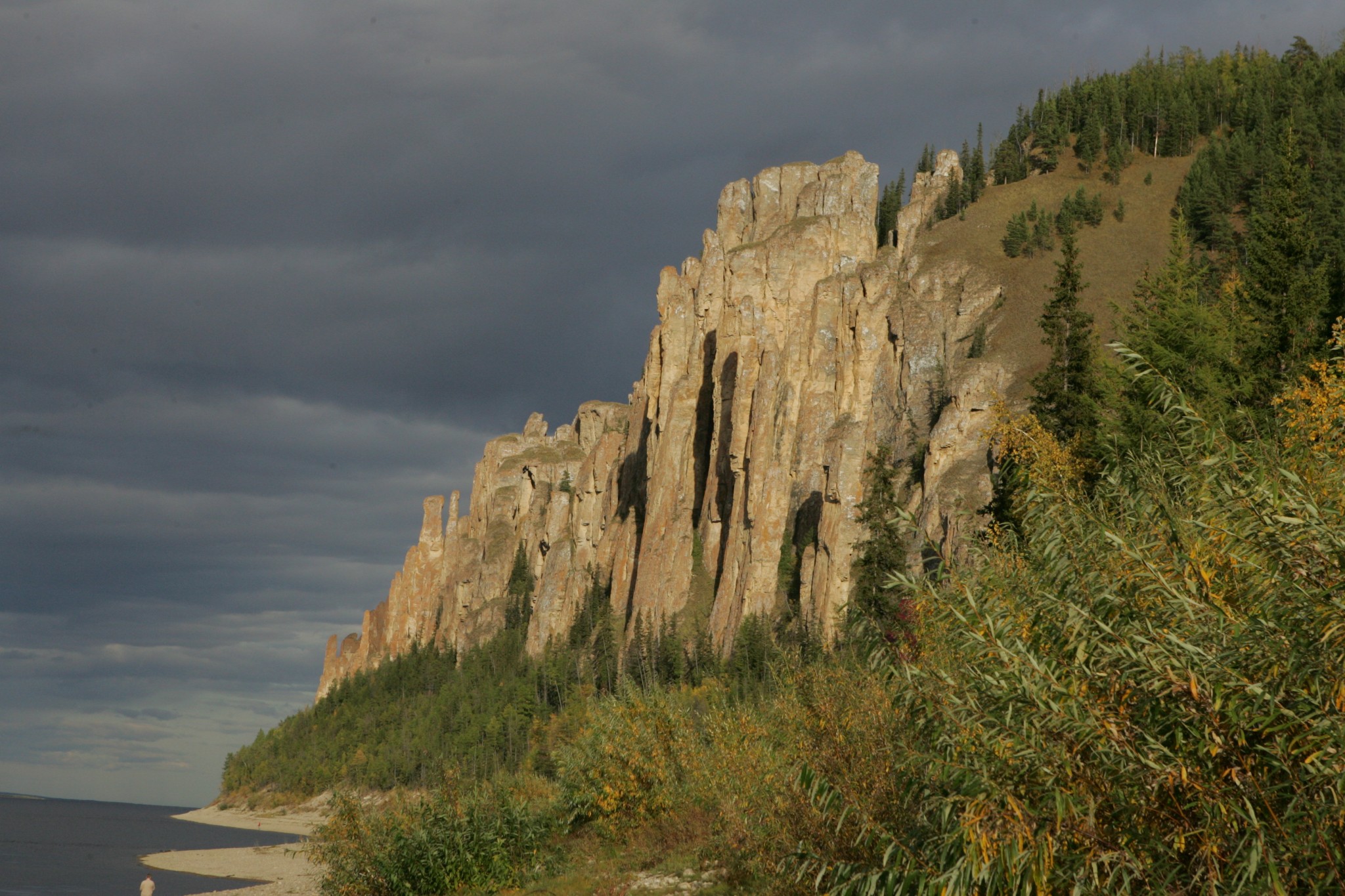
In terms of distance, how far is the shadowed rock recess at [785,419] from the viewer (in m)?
127

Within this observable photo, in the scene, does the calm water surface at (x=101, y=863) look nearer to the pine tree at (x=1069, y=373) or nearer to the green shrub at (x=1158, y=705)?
the pine tree at (x=1069, y=373)

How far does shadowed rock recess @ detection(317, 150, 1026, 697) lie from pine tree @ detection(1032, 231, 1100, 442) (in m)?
45.3

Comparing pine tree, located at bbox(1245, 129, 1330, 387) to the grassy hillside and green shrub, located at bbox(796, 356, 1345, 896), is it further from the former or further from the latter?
the grassy hillside

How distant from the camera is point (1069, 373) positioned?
5622 centimetres

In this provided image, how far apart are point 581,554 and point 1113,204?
4440 inches

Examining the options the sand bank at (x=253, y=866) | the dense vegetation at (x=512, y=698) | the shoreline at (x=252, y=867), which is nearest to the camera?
the shoreline at (x=252, y=867)

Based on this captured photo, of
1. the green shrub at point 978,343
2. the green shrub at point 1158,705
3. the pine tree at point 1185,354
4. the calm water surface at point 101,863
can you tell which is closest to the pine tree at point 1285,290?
the pine tree at point 1185,354

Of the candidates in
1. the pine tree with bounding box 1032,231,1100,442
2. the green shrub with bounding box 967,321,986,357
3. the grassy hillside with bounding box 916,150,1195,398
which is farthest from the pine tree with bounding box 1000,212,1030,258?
the pine tree with bounding box 1032,231,1100,442

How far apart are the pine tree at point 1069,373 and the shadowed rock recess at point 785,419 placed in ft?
149

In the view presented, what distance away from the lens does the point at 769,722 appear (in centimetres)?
3036

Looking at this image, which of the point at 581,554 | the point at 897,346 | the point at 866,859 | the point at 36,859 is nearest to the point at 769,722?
the point at 866,859

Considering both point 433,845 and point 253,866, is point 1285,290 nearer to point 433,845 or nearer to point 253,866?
point 433,845

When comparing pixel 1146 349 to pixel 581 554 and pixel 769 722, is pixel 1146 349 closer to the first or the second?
pixel 769 722

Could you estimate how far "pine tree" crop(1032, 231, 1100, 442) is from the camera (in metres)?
54.2
